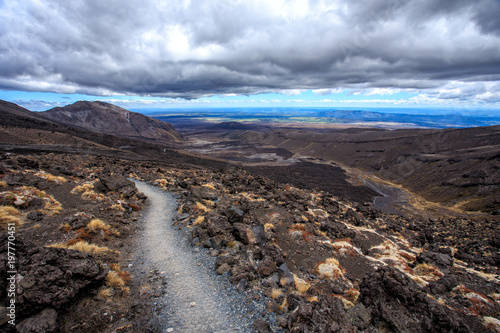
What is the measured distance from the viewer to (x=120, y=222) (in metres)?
11.7

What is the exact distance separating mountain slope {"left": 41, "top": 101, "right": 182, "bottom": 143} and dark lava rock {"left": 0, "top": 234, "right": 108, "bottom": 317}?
493 ft

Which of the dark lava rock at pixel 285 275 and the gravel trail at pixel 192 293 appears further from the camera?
the dark lava rock at pixel 285 275

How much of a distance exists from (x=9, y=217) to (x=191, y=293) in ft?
Answer: 27.1

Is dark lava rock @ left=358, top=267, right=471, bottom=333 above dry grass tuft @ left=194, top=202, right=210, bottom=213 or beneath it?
above

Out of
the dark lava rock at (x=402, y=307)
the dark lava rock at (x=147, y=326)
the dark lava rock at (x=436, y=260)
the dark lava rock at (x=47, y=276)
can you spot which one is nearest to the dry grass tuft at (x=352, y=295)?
the dark lava rock at (x=402, y=307)

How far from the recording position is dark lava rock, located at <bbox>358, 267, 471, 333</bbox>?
5.72 m

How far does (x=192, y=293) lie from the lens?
709 centimetres

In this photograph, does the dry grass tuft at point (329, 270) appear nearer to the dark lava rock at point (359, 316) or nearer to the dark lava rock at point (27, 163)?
the dark lava rock at point (359, 316)

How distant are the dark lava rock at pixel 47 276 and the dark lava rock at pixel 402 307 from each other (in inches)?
302

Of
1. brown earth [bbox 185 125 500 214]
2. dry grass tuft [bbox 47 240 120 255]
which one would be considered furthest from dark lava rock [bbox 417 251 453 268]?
brown earth [bbox 185 125 500 214]

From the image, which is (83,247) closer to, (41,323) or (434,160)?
(41,323)

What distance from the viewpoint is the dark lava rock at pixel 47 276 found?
15.6 feet

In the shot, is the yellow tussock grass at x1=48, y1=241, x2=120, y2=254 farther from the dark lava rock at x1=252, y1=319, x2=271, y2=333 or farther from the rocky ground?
the dark lava rock at x1=252, y1=319, x2=271, y2=333

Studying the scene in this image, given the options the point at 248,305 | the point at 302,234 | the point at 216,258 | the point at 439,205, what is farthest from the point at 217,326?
the point at 439,205
